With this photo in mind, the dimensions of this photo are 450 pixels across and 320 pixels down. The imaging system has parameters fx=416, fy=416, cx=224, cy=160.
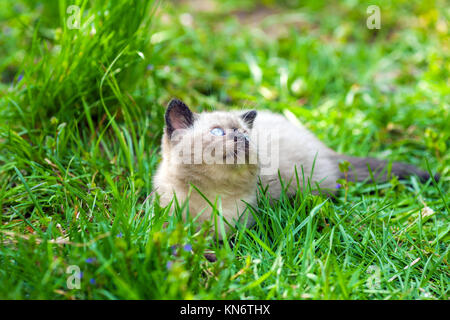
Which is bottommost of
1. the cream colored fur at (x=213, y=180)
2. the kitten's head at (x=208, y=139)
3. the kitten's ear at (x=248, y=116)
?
the cream colored fur at (x=213, y=180)

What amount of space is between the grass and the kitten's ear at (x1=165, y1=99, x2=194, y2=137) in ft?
1.57

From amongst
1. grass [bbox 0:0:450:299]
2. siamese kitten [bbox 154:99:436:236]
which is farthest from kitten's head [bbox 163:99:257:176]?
grass [bbox 0:0:450:299]

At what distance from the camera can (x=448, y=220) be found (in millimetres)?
2812

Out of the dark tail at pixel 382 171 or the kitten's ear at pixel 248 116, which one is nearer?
the kitten's ear at pixel 248 116

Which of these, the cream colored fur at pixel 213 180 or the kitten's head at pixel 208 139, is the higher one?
the kitten's head at pixel 208 139

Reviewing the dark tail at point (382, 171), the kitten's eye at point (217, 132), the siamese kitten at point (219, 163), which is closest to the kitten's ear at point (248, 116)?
the siamese kitten at point (219, 163)

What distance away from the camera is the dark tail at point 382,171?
11.1ft

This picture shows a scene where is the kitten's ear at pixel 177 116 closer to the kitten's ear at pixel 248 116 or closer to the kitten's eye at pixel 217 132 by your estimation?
the kitten's eye at pixel 217 132

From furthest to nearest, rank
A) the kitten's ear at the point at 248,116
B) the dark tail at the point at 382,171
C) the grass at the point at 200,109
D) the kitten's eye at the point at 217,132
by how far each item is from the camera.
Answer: the dark tail at the point at 382,171, the kitten's ear at the point at 248,116, the kitten's eye at the point at 217,132, the grass at the point at 200,109

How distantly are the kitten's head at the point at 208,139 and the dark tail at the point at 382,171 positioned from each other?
1.14 m

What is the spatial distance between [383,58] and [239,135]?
3635 millimetres

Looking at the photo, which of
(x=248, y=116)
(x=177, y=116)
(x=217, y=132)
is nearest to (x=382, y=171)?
(x=248, y=116)
